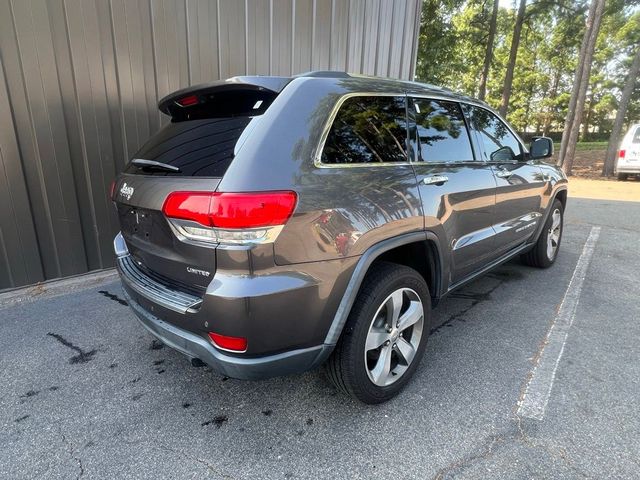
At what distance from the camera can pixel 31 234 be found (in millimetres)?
4000

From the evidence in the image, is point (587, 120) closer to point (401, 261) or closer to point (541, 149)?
point (541, 149)

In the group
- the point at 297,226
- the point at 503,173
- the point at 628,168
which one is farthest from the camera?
the point at 628,168

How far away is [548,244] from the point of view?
15.4 feet

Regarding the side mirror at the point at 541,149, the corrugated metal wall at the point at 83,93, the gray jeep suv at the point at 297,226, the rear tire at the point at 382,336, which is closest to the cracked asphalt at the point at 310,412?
the rear tire at the point at 382,336

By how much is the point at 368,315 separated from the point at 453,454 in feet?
2.62

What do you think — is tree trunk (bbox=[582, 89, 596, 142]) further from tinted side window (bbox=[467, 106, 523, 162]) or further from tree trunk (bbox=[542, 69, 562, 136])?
tinted side window (bbox=[467, 106, 523, 162])

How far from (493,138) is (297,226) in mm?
2599

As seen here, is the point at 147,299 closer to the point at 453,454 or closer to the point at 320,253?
the point at 320,253

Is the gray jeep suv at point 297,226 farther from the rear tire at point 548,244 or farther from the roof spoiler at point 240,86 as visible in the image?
the rear tire at point 548,244

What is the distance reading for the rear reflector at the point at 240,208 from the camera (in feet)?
5.60

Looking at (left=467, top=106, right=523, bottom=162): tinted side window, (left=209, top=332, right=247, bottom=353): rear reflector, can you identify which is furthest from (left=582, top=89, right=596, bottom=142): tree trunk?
(left=209, top=332, right=247, bottom=353): rear reflector

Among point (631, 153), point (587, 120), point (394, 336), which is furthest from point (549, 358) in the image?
point (587, 120)

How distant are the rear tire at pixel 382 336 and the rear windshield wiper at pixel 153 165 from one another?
118 cm

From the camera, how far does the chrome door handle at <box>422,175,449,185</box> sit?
2.52 metres
